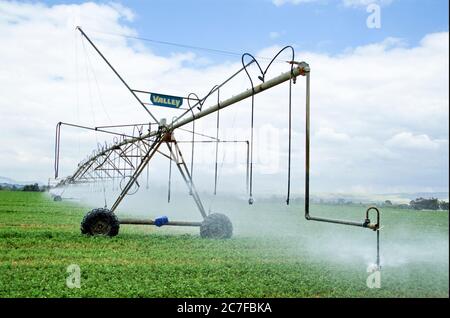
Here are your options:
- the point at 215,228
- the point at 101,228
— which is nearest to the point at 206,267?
the point at 215,228

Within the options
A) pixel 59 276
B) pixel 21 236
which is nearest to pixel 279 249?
pixel 59 276

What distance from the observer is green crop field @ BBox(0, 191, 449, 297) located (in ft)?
27.6

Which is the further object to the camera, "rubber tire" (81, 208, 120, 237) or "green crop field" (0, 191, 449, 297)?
"rubber tire" (81, 208, 120, 237)

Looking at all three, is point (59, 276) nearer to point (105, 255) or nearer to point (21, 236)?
point (105, 255)

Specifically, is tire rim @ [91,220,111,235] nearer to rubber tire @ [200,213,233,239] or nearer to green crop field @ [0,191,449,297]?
green crop field @ [0,191,449,297]

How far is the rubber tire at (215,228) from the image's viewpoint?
15.8 metres

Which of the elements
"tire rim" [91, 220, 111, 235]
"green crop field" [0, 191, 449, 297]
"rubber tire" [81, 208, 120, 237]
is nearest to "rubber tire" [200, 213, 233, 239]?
"green crop field" [0, 191, 449, 297]

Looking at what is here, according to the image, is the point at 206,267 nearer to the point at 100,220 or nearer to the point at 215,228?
the point at 215,228

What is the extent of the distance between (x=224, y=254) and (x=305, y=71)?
5.94 metres

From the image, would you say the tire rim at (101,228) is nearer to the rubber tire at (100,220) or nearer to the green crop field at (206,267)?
the rubber tire at (100,220)

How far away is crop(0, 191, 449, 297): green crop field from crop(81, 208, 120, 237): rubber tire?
352 mm

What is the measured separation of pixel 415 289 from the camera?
8.98 metres

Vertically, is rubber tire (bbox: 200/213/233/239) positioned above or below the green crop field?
above

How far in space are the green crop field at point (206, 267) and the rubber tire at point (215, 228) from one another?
384mm
